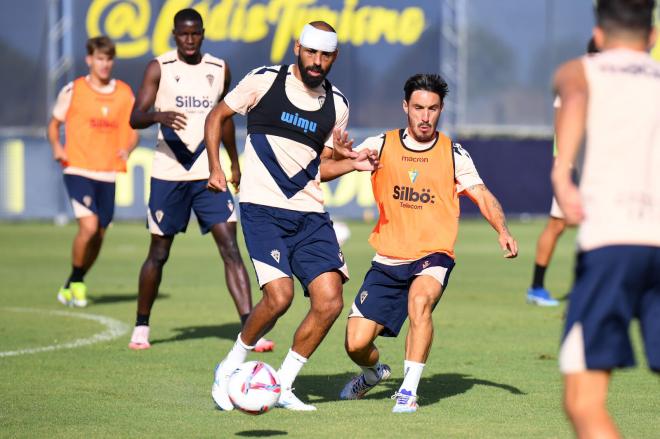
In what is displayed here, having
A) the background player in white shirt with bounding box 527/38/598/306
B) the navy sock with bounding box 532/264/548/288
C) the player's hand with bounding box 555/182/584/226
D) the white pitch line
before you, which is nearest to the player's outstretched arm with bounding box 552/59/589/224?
the player's hand with bounding box 555/182/584/226

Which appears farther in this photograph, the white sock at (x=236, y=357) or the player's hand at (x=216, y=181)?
the player's hand at (x=216, y=181)

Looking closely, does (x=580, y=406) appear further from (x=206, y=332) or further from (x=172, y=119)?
(x=206, y=332)

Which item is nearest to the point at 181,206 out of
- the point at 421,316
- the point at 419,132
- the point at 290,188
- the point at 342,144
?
the point at 290,188

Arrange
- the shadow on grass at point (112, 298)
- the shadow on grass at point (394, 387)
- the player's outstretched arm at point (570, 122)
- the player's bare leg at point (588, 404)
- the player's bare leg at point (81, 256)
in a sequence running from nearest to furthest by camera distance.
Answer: the player's bare leg at point (588, 404) < the player's outstretched arm at point (570, 122) < the shadow on grass at point (394, 387) < the player's bare leg at point (81, 256) < the shadow on grass at point (112, 298)

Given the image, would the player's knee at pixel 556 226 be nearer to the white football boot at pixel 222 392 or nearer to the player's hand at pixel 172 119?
the player's hand at pixel 172 119

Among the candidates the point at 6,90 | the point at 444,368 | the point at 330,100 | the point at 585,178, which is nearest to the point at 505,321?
the point at 444,368

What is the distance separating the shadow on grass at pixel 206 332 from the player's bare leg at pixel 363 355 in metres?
2.90

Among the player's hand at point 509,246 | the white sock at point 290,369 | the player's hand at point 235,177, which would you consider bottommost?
the white sock at point 290,369

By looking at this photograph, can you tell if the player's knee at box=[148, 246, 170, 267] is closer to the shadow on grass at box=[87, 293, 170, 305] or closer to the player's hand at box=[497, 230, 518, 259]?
the shadow on grass at box=[87, 293, 170, 305]

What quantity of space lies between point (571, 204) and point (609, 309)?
41cm

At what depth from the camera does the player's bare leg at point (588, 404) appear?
194 inches

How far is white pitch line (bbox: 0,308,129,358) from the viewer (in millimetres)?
10195

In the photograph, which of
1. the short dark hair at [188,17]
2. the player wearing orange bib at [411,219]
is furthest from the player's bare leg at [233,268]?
the player wearing orange bib at [411,219]

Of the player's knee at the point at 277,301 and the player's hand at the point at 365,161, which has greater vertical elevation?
the player's hand at the point at 365,161
